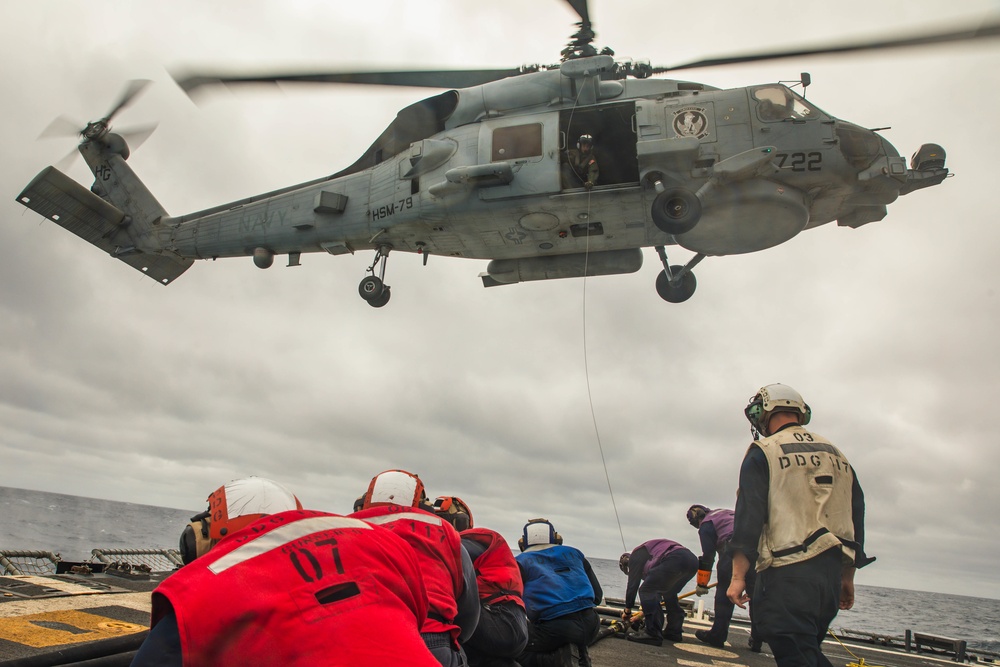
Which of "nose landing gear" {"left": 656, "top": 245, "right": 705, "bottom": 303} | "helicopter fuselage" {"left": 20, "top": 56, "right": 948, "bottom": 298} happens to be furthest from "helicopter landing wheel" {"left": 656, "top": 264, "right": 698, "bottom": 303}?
"helicopter fuselage" {"left": 20, "top": 56, "right": 948, "bottom": 298}

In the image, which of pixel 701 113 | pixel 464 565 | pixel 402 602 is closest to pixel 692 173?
pixel 701 113

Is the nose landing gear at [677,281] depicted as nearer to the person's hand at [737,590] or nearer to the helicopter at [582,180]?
the helicopter at [582,180]

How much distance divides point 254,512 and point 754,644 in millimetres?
7685

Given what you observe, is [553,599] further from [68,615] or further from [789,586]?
[68,615]

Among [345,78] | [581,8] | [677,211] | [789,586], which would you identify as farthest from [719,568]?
[345,78]

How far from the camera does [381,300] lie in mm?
13531

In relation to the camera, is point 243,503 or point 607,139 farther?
point 607,139

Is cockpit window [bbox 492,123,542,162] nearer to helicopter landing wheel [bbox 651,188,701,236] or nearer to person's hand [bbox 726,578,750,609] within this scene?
helicopter landing wheel [bbox 651,188,701,236]

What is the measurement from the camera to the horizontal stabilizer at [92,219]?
15461 millimetres

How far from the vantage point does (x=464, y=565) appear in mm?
2736

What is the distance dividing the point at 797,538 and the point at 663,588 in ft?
16.9

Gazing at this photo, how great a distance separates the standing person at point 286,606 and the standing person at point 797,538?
2.65 metres

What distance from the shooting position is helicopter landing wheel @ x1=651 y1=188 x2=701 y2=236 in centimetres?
1045

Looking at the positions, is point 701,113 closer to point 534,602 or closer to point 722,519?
point 722,519
